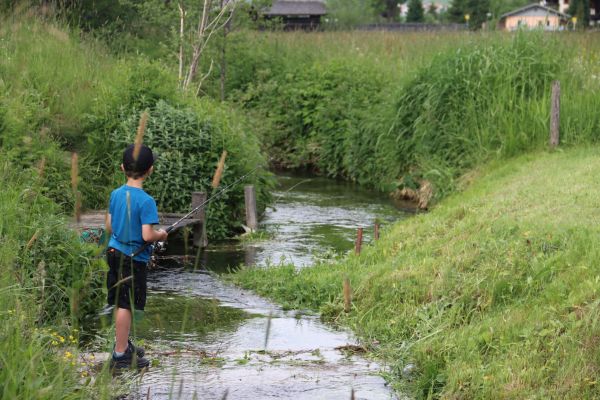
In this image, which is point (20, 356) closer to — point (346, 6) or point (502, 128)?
point (502, 128)

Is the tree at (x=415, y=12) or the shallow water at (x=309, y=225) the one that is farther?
the tree at (x=415, y=12)

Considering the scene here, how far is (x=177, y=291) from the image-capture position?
422 inches

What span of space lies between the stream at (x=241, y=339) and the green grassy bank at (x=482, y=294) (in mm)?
322

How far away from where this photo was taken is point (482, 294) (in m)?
8.57

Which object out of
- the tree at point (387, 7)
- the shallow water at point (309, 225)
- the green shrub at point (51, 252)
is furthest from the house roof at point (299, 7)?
the green shrub at point (51, 252)

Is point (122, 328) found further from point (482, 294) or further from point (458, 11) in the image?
Result: point (458, 11)

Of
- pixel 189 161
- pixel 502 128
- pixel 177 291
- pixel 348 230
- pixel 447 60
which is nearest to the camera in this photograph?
pixel 177 291

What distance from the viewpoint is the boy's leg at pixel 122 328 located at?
280 inches

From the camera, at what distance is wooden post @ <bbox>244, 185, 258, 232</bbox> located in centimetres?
1419

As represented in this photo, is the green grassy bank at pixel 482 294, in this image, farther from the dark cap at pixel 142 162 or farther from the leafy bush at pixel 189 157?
the leafy bush at pixel 189 157

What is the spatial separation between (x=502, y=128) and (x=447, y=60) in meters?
A: 2.44

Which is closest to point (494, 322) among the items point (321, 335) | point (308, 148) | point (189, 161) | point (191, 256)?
point (321, 335)

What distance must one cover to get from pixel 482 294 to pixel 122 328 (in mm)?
3092

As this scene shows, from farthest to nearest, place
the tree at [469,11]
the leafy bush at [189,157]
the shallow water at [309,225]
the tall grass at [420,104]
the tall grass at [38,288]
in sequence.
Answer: the tree at [469,11] → the tall grass at [420,104] → the leafy bush at [189,157] → the shallow water at [309,225] → the tall grass at [38,288]
